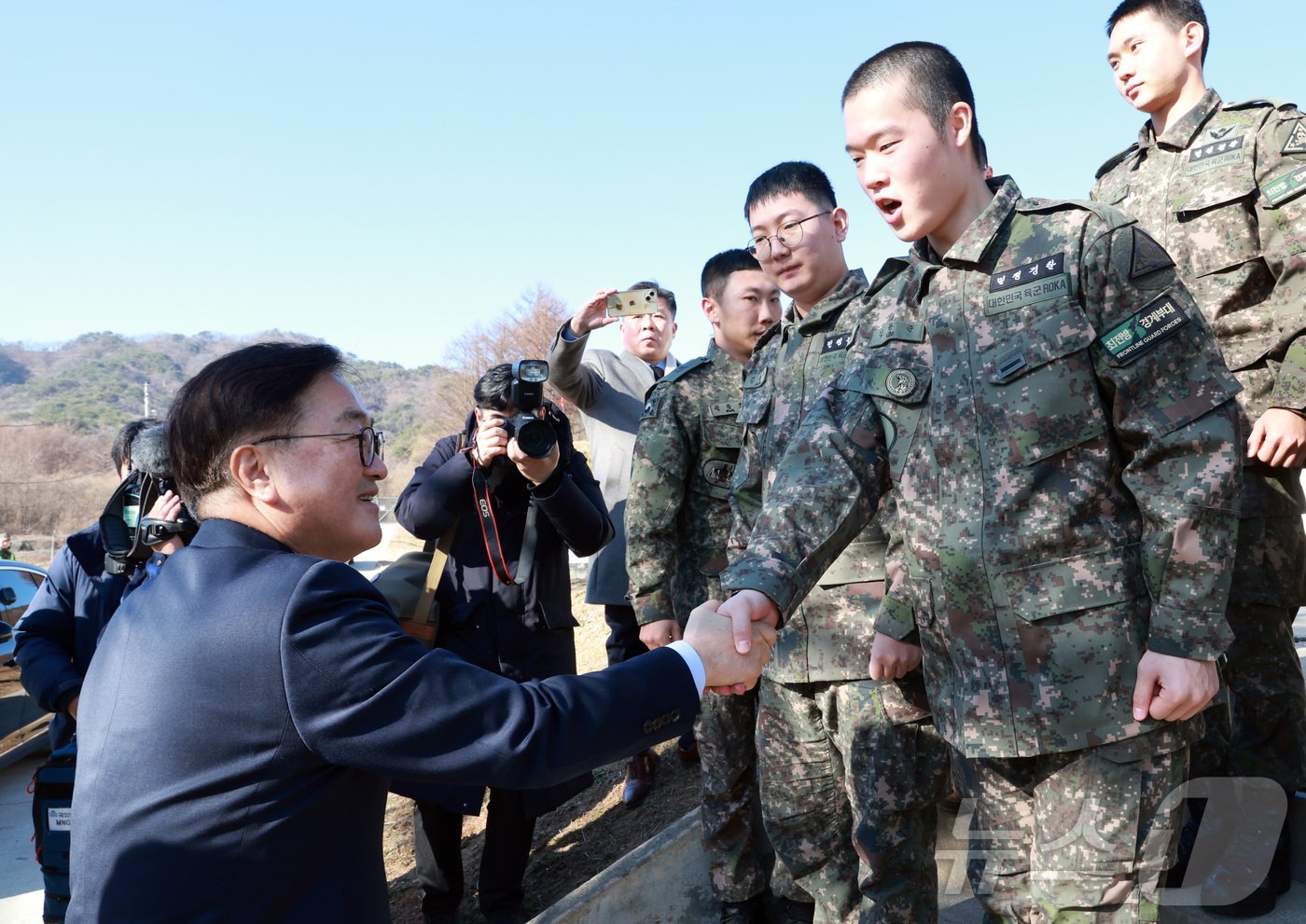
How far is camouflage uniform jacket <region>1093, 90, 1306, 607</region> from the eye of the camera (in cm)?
273

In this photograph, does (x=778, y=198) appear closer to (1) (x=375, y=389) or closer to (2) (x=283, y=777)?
(2) (x=283, y=777)

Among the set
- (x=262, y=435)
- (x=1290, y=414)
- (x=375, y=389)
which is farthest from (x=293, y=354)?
(x=375, y=389)

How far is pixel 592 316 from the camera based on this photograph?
469 centimetres

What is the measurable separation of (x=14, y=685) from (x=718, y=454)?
5599 millimetres

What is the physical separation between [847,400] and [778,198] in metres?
1.27

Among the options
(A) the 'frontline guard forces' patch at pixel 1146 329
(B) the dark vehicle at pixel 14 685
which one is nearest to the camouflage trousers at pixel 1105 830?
(A) the 'frontline guard forces' patch at pixel 1146 329

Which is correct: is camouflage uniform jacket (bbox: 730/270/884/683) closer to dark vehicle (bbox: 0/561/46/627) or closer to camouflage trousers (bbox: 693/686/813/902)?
camouflage trousers (bbox: 693/686/813/902)

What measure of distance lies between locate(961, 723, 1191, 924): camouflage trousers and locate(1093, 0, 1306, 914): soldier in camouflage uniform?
2.90 feet

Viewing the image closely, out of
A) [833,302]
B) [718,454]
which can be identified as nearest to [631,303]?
[718,454]

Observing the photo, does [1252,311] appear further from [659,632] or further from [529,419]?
[529,419]

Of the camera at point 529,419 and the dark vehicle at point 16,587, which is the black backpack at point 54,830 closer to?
the camera at point 529,419

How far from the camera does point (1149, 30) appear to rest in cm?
308

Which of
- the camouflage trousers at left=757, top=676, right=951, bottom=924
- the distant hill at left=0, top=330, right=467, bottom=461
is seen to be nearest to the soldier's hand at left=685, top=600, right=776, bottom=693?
the camouflage trousers at left=757, top=676, right=951, bottom=924

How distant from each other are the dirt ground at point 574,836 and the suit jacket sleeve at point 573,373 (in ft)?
6.38
